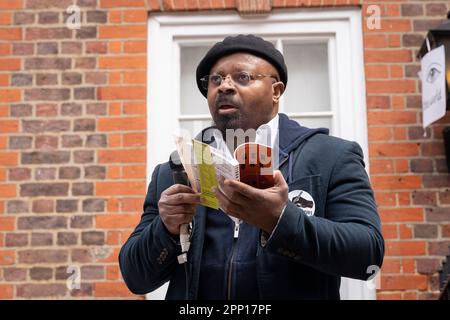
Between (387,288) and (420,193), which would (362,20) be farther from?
(387,288)

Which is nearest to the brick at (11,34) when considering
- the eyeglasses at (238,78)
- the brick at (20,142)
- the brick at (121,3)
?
the brick at (121,3)

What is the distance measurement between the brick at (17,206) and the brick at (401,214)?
86.8 inches

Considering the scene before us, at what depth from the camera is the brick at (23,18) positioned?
473cm

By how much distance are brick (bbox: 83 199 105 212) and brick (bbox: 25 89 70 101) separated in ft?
2.31

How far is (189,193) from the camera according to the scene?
2.31 metres

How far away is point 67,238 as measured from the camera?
4414 millimetres

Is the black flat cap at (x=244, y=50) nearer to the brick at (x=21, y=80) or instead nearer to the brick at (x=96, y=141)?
the brick at (x=96, y=141)

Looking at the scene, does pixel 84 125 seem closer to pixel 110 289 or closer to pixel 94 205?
pixel 94 205

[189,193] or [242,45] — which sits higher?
[242,45]

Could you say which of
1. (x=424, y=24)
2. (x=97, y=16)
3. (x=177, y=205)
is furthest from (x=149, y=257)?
(x=424, y=24)

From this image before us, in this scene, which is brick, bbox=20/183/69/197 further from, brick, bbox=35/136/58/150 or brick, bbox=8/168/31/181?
brick, bbox=35/136/58/150

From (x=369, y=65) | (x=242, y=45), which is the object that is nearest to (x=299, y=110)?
(x=369, y=65)

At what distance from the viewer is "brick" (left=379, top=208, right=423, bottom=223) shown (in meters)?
4.34

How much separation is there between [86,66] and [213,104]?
215cm
